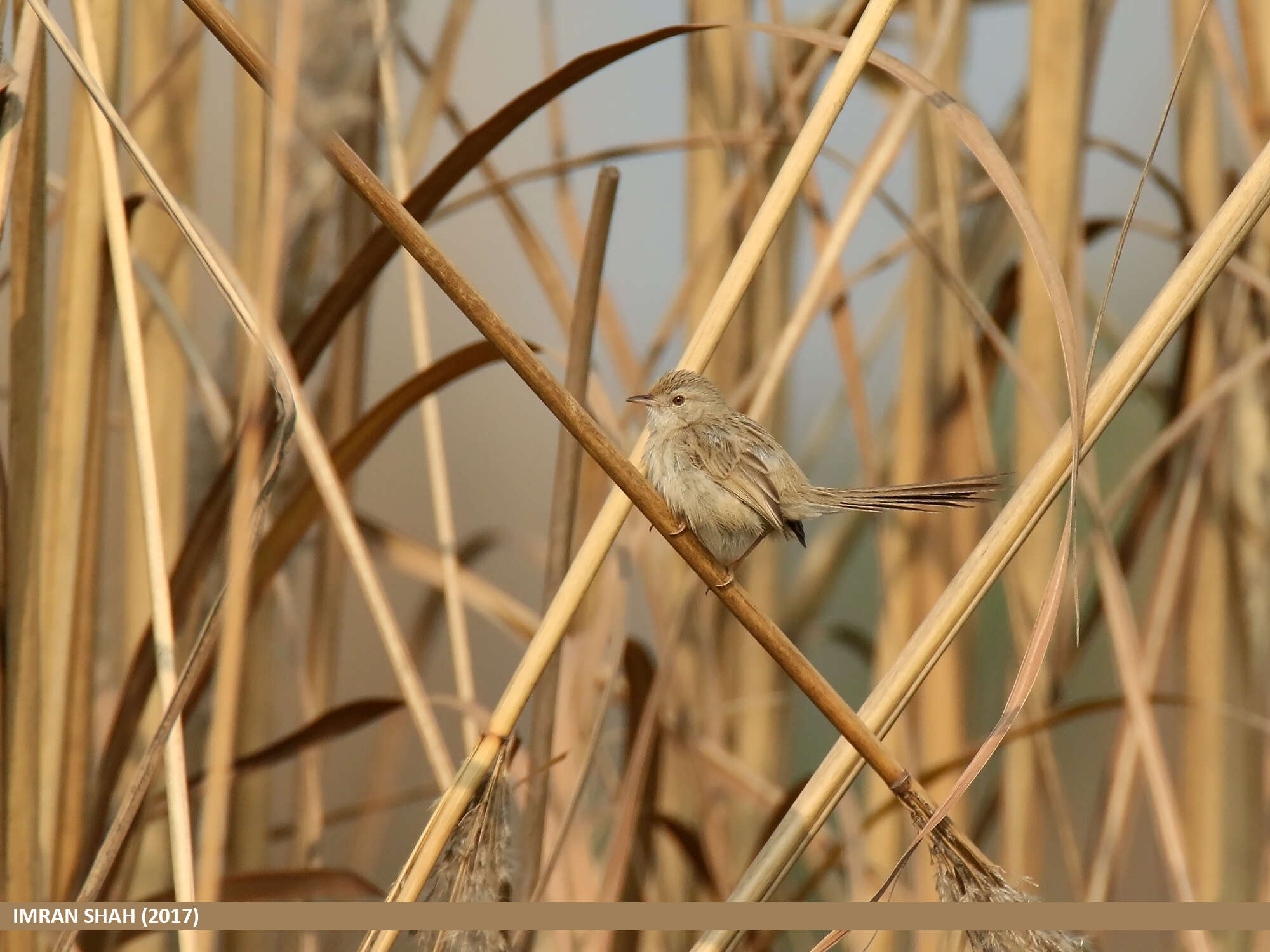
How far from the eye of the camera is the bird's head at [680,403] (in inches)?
55.2

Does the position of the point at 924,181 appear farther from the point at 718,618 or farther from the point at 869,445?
the point at 718,618

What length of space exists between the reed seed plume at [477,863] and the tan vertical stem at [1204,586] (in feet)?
4.01

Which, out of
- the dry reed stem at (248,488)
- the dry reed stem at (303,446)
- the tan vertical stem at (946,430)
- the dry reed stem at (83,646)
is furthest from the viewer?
the tan vertical stem at (946,430)

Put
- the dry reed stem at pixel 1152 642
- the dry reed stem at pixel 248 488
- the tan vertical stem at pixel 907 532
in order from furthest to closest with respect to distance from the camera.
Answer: the tan vertical stem at pixel 907 532
the dry reed stem at pixel 1152 642
the dry reed stem at pixel 248 488

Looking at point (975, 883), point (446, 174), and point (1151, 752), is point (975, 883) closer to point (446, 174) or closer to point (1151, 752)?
point (1151, 752)

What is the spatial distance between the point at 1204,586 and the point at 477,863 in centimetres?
132

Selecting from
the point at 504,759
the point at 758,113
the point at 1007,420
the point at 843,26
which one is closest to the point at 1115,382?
the point at 504,759

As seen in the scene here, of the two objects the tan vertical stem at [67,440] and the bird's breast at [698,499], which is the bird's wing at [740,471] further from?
the tan vertical stem at [67,440]

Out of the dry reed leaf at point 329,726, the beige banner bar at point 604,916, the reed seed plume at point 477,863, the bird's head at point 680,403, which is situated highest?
the bird's head at point 680,403

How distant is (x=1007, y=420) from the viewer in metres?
2.91

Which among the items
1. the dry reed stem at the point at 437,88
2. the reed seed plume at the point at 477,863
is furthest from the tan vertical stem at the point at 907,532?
the reed seed plume at the point at 477,863

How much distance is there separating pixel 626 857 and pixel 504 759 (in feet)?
1.24

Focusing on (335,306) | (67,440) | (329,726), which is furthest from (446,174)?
(329,726)

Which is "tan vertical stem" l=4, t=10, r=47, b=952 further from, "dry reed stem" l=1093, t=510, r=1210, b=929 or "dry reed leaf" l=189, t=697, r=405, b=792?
"dry reed stem" l=1093, t=510, r=1210, b=929
